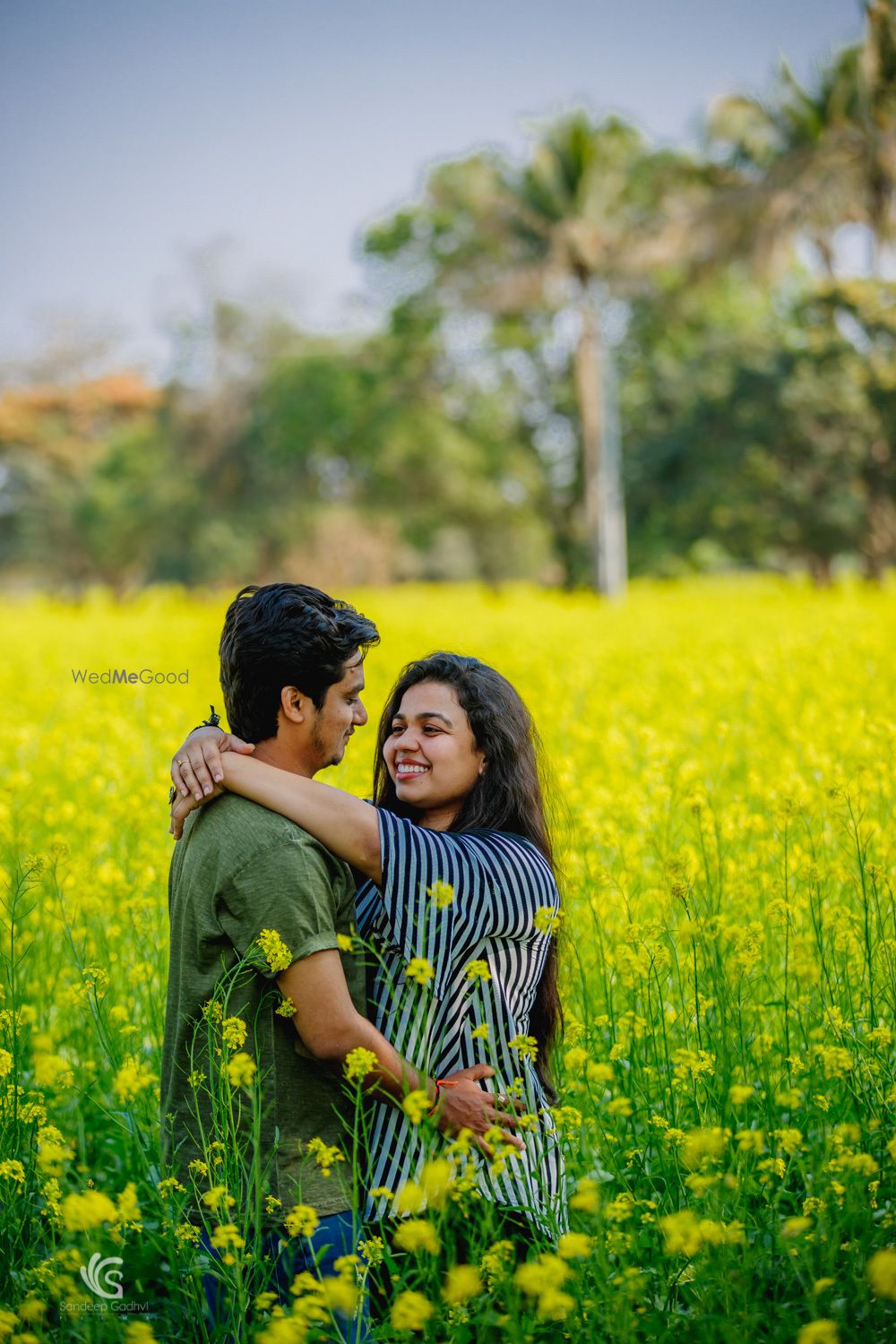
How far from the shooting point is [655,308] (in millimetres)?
35500

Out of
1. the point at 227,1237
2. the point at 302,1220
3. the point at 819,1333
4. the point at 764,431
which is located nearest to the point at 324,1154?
the point at 302,1220

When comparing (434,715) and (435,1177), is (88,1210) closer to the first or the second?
(435,1177)

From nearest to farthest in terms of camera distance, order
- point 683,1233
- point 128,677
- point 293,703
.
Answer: point 683,1233, point 293,703, point 128,677

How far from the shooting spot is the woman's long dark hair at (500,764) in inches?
101

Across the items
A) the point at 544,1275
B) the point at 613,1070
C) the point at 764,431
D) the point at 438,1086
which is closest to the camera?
the point at 544,1275

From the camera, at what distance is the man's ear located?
2.32 m

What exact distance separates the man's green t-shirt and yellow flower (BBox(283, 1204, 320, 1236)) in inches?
3.4

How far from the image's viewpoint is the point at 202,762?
2.24 m

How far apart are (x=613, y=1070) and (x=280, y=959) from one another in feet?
4.05

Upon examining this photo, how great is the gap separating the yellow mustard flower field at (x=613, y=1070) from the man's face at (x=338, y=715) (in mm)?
523

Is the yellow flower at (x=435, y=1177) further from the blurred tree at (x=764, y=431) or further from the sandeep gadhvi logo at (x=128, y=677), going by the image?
the blurred tree at (x=764, y=431)

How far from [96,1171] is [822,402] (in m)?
28.6

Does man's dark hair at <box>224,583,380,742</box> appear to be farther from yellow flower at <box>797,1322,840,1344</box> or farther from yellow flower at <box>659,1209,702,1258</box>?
yellow flower at <box>797,1322,840,1344</box>

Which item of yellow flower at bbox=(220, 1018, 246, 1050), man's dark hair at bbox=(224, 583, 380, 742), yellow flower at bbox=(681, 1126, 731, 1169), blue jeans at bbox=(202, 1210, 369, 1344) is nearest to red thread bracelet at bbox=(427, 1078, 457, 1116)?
blue jeans at bbox=(202, 1210, 369, 1344)
